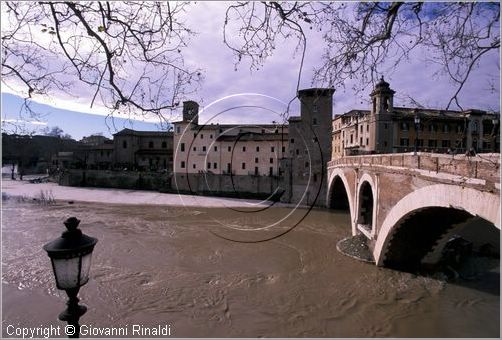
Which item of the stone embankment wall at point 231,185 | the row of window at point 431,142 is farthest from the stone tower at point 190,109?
the row of window at point 431,142

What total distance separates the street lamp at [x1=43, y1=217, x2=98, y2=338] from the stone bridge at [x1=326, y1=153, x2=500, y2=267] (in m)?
6.46

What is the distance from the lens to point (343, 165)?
76.5 feet

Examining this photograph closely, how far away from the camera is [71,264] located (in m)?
2.96

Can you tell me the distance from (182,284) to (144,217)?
57.8 ft

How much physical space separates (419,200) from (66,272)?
1032 cm

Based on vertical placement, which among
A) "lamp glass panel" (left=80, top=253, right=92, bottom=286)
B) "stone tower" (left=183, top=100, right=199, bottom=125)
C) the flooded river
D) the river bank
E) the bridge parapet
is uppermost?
"stone tower" (left=183, top=100, right=199, bottom=125)

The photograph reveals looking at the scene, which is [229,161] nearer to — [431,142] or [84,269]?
[431,142]

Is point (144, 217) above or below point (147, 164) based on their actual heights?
below

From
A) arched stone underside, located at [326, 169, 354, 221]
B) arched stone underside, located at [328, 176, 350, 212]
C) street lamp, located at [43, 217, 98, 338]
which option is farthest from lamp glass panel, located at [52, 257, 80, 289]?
arched stone underside, located at [328, 176, 350, 212]

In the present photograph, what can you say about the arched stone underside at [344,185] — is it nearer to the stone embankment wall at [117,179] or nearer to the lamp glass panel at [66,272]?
the lamp glass panel at [66,272]

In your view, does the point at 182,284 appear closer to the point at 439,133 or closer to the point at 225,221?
the point at 225,221

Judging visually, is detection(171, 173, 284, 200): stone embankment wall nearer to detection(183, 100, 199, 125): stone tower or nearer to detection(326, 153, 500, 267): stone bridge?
detection(326, 153, 500, 267): stone bridge

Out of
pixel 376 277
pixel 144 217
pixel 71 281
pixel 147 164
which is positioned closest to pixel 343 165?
pixel 376 277

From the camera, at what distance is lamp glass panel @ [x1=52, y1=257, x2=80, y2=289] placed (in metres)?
2.94
